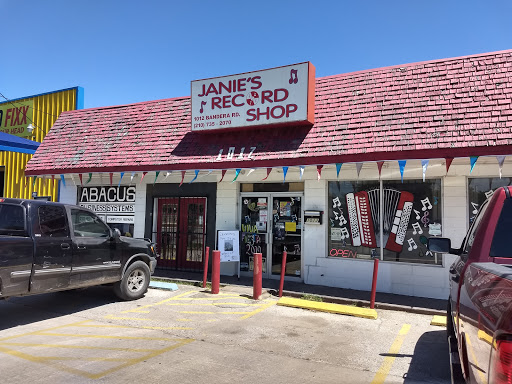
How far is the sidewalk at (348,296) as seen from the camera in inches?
307

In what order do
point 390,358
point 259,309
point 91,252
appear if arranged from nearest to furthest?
point 390,358, point 91,252, point 259,309

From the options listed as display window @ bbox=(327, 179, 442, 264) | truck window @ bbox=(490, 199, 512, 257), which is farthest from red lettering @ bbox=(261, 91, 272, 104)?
truck window @ bbox=(490, 199, 512, 257)

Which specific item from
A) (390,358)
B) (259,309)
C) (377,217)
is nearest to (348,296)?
(377,217)

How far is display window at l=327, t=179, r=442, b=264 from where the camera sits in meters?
8.90

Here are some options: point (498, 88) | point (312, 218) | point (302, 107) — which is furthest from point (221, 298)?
point (498, 88)

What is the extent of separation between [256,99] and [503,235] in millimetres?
8181

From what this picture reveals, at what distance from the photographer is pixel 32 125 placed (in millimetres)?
16578

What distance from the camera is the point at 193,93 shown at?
11.3m

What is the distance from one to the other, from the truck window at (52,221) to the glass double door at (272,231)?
5.09 meters

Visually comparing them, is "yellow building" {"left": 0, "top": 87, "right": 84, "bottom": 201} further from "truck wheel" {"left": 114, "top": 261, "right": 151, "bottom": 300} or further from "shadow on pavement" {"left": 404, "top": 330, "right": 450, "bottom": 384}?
"shadow on pavement" {"left": 404, "top": 330, "right": 450, "bottom": 384}

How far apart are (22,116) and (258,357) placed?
1732 centimetres

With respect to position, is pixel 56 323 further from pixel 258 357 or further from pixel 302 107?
pixel 302 107

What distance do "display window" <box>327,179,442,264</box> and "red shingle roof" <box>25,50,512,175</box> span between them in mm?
1363

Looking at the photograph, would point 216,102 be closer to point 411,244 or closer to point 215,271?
point 215,271
